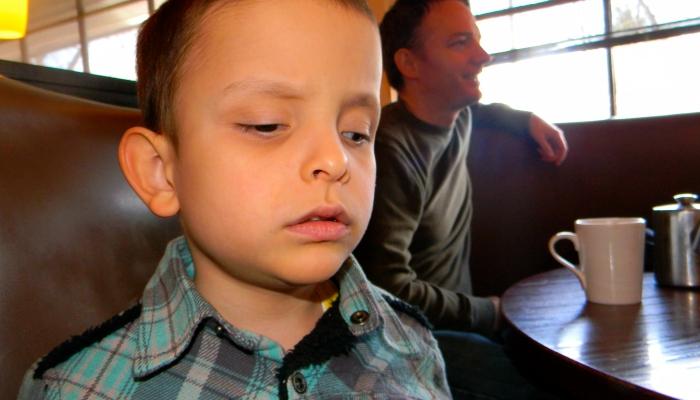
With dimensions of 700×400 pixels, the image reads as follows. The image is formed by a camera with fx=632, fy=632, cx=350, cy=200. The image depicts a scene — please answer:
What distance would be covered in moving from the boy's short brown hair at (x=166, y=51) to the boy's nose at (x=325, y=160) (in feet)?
0.54

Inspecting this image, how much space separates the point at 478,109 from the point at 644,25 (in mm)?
1931

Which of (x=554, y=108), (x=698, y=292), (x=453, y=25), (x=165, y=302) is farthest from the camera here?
(x=554, y=108)

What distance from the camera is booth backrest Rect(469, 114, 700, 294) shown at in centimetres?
179

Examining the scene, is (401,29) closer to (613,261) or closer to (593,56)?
(613,261)

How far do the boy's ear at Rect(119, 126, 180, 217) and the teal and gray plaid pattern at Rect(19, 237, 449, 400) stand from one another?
8cm

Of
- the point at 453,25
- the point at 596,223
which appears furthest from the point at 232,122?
the point at 453,25

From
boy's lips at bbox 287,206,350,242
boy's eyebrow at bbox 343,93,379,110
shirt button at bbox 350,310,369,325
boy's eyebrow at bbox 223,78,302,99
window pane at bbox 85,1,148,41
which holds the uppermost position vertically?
window pane at bbox 85,1,148,41

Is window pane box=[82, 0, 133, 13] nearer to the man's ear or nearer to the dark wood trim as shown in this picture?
the man's ear

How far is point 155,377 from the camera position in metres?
0.67

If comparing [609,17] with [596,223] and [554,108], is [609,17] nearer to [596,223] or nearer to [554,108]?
[554,108]

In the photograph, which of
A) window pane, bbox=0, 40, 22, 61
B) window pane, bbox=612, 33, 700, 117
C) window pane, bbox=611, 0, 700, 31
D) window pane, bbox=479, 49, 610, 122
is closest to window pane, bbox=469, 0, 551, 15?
window pane, bbox=479, 49, 610, 122

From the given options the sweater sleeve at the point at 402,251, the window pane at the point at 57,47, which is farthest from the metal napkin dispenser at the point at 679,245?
the window pane at the point at 57,47

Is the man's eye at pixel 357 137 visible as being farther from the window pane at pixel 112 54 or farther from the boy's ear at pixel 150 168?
the window pane at pixel 112 54

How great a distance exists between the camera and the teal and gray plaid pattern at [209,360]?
26.4 inches
